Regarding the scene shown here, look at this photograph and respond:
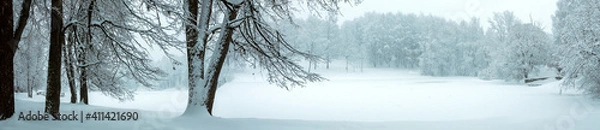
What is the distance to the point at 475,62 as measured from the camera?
6316 centimetres

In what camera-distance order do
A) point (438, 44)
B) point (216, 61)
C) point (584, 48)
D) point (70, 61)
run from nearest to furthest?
point (216, 61) < point (70, 61) < point (584, 48) < point (438, 44)

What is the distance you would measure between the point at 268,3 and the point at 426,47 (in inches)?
2318

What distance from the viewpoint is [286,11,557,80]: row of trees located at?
124 ft

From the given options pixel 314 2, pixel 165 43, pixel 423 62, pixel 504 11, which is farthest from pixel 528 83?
pixel 165 43

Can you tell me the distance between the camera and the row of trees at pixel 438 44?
124ft

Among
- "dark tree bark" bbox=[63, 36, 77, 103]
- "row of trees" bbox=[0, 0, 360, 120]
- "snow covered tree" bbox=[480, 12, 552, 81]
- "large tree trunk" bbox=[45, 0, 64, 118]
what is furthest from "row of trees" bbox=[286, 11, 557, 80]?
"large tree trunk" bbox=[45, 0, 64, 118]

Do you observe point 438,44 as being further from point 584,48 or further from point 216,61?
point 216,61

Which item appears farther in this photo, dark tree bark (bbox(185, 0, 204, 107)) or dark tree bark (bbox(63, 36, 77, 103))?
dark tree bark (bbox(63, 36, 77, 103))

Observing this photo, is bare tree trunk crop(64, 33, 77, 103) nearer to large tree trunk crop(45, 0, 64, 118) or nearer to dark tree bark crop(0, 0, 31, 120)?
large tree trunk crop(45, 0, 64, 118)

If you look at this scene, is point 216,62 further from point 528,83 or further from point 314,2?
point 528,83

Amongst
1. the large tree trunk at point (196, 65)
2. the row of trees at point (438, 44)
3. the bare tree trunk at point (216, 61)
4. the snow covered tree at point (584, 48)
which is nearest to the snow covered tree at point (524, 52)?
the row of trees at point (438, 44)

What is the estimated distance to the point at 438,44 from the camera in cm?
6228

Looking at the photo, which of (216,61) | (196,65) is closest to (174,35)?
(196,65)

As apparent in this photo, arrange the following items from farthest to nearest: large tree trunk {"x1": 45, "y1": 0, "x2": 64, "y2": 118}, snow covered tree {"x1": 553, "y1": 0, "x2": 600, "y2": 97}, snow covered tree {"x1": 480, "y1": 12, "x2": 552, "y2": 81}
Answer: snow covered tree {"x1": 480, "y1": 12, "x2": 552, "y2": 81} → snow covered tree {"x1": 553, "y1": 0, "x2": 600, "y2": 97} → large tree trunk {"x1": 45, "y1": 0, "x2": 64, "y2": 118}
